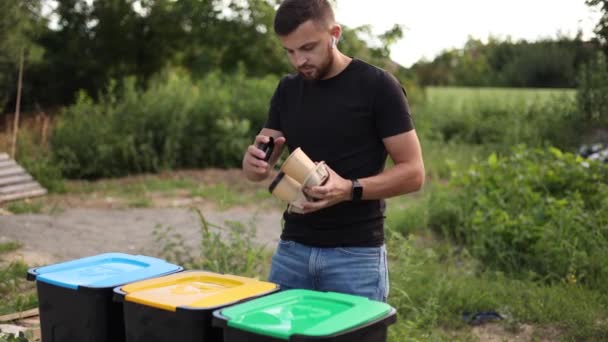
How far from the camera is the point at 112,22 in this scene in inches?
581

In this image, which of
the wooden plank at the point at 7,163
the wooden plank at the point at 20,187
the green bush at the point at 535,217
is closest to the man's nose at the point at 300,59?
the green bush at the point at 535,217

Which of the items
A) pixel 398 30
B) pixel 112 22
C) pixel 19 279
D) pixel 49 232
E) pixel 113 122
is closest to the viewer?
pixel 19 279

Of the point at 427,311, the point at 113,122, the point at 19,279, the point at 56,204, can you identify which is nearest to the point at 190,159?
the point at 113,122

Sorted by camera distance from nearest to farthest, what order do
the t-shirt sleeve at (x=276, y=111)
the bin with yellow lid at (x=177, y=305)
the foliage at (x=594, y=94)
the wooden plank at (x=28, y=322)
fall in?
the bin with yellow lid at (x=177, y=305) → the t-shirt sleeve at (x=276, y=111) → the wooden plank at (x=28, y=322) → the foliage at (x=594, y=94)

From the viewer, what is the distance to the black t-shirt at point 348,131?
2.56 m

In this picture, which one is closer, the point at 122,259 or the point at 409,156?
the point at 409,156

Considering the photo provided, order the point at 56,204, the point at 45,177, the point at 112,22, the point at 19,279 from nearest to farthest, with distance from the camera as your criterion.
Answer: the point at 19,279 → the point at 56,204 → the point at 45,177 → the point at 112,22

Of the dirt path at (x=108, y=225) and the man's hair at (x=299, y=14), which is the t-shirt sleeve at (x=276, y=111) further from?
the dirt path at (x=108, y=225)

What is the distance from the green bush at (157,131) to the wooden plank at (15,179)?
2.77 feet

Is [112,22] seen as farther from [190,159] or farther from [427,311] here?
[427,311]

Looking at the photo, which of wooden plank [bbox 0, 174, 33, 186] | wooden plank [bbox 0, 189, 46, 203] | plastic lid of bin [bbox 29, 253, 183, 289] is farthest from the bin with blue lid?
wooden plank [bbox 0, 174, 33, 186]

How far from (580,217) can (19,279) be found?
389 centimetres

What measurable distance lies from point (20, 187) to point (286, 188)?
20.5 ft

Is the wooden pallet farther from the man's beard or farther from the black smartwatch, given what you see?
the black smartwatch
